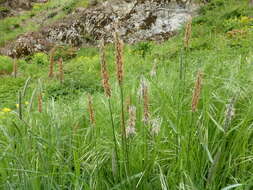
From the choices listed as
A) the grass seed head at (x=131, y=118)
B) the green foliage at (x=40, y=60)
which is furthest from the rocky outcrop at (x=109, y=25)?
the grass seed head at (x=131, y=118)

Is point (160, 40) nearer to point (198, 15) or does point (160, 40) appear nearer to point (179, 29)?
point (179, 29)

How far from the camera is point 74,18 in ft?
47.3

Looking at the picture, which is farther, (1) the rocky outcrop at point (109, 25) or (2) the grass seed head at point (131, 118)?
(1) the rocky outcrop at point (109, 25)

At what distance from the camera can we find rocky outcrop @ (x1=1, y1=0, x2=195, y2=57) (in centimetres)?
1230

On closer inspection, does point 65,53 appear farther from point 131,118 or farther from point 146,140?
point 131,118

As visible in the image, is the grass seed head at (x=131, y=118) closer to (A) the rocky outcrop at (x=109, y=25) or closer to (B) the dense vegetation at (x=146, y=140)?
(B) the dense vegetation at (x=146, y=140)

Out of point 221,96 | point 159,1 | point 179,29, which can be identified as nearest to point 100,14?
point 159,1

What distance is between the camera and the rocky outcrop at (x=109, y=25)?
12.3 metres

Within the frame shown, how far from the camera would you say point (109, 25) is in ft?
43.2

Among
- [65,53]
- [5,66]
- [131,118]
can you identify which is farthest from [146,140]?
[65,53]

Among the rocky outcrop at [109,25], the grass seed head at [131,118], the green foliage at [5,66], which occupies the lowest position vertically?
the green foliage at [5,66]

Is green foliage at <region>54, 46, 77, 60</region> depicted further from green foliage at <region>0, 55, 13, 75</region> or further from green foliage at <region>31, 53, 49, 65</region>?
green foliage at <region>0, 55, 13, 75</region>

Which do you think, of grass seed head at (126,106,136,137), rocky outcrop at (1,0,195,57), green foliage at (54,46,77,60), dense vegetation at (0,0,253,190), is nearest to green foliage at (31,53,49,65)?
green foliage at (54,46,77,60)

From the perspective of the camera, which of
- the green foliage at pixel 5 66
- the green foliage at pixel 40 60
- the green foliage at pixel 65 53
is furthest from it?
the green foliage at pixel 65 53
